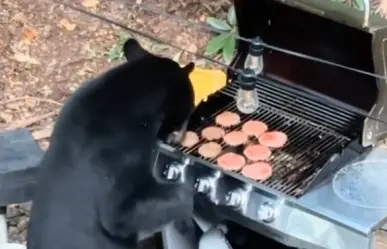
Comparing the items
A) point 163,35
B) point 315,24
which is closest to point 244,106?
point 315,24

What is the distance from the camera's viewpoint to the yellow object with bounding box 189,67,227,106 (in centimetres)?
309

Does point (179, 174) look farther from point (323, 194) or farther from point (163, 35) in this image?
point (163, 35)

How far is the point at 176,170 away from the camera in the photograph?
2848 mm

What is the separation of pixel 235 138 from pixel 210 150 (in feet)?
0.30

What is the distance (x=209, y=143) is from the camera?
2.92 m

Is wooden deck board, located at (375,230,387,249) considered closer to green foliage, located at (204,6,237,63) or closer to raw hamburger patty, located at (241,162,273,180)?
raw hamburger patty, located at (241,162,273,180)

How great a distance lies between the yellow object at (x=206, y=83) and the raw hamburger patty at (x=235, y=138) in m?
0.17

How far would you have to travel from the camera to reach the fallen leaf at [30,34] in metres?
4.64

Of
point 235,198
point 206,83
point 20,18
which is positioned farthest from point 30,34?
point 235,198

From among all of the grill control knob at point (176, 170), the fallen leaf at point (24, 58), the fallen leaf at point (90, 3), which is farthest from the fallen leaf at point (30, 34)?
the grill control knob at point (176, 170)

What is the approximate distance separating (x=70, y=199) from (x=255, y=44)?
0.67 meters

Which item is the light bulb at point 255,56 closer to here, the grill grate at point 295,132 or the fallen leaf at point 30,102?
the grill grate at point 295,132

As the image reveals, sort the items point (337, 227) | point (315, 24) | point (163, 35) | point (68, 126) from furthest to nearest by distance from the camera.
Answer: point (163, 35) < point (315, 24) < point (68, 126) < point (337, 227)

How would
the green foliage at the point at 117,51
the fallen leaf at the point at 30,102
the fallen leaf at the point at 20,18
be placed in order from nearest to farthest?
the fallen leaf at the point at 30,102 → the green foliage at the point at 117,51 → the fallen leaf at the point at 20,18
